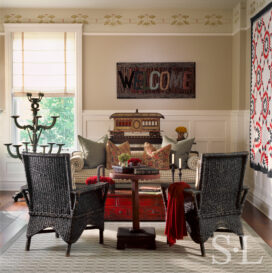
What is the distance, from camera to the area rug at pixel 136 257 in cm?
342

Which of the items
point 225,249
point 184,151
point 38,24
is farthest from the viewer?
point 38,24

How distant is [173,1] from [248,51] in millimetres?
1446

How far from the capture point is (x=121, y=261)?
3.58 meters

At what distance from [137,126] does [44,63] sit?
2019mm

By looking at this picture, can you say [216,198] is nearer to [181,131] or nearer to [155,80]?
[181,131]

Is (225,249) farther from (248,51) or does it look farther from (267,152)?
(248,51)

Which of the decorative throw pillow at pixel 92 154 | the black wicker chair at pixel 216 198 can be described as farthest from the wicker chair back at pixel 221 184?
the decorative throw pillow at pixel 92 154

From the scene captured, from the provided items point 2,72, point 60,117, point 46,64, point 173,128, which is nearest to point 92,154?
point 60,117

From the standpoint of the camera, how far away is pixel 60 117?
721 cm

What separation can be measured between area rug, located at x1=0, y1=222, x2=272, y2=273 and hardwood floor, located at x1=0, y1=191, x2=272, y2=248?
259mm

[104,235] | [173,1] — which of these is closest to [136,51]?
[173,1]

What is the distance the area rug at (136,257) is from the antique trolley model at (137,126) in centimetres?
259

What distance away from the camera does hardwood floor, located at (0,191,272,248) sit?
4.47 m

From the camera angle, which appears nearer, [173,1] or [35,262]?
[35,262]
